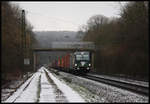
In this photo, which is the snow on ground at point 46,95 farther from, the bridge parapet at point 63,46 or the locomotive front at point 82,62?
the bridge parapet at point 63,46

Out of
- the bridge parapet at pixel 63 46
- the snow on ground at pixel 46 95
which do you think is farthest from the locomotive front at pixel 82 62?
the bridge parapet at pixel 63 46

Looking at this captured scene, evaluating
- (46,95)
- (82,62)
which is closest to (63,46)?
(82,62)

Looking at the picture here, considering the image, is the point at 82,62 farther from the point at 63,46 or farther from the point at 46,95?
the point at 63,46

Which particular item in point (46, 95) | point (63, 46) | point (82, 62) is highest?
point (63, 46)

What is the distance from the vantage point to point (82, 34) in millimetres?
97938

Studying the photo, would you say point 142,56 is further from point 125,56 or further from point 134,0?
point 134,0

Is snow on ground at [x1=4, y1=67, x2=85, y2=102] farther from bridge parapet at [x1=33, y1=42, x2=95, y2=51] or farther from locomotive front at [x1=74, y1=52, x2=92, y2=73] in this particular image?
bridge parapet at [x1=33, y1=42, x2=95, y2=51]

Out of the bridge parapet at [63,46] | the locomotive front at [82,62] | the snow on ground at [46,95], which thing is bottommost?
the snow on ground at [46,95]

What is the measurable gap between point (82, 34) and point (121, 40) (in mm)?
78363

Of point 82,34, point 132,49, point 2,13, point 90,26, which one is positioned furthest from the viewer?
point 82,34

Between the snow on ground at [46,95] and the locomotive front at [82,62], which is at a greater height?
the locomotive front at [82,62]

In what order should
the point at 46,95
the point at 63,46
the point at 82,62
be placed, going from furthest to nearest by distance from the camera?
the point at 63,46, the point at 82,62, the point at 46,95

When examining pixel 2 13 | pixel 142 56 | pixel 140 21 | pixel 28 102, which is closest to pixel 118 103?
pixel 28 102

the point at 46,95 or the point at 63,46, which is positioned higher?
the point at 63,46
